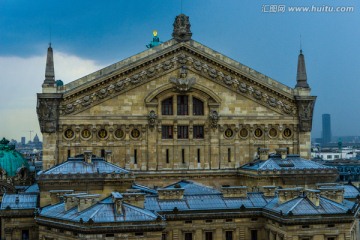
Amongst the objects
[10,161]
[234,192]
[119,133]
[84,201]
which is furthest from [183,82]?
[10,161]

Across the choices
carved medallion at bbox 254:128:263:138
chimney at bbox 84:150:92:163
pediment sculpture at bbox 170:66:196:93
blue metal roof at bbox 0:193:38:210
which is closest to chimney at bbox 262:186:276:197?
carved medallion at bbox 254:128:263:138

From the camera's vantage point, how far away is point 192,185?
232ft

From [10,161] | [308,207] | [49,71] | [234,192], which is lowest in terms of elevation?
[308,207]

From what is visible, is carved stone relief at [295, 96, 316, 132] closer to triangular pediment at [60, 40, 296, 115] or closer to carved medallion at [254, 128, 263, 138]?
triangular pediment at [60, 40, 296, 115]

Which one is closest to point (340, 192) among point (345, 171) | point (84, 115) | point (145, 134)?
point (145, 134)

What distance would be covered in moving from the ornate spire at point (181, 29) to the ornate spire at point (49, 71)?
14022 millimetres

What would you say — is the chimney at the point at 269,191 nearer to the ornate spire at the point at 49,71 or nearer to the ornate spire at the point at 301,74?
the ornate spire at the point at 301,74

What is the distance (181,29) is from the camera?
75500 millimetres

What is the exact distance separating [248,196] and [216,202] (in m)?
3.75

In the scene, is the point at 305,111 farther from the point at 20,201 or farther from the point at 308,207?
the point at 20,201

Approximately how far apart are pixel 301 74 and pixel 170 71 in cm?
1622

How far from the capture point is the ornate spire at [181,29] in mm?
75312

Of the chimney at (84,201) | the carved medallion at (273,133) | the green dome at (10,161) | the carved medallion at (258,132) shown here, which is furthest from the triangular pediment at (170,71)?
the green dome at (10,161)

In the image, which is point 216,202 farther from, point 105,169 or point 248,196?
point 105,169
